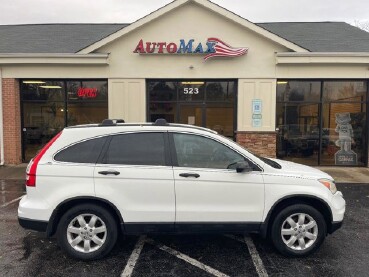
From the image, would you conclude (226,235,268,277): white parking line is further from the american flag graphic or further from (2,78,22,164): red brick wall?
(2,78,22,164): red brick wall

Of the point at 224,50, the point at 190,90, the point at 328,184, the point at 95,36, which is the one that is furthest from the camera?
the point at 95,36

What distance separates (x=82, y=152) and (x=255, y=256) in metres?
2.65

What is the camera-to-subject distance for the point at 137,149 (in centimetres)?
430

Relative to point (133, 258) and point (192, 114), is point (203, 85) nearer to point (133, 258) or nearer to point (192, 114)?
point (192, 114)

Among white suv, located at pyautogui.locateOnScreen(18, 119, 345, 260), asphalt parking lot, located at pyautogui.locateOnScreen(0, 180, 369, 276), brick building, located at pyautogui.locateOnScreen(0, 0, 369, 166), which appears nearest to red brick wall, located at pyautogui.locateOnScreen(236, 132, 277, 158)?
Answer: brick building, located at pyautogui.locateOnScreen(0, 0, 369, 166)

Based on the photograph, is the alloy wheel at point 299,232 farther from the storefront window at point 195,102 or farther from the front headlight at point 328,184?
the storefront window at point 195,102

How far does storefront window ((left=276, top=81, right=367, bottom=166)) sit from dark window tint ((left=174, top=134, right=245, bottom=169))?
7.72 metres

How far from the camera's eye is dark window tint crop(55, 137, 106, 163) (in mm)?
4227

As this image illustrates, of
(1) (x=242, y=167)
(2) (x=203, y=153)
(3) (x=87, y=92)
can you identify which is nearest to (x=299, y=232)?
(1) (x=242, y=167)

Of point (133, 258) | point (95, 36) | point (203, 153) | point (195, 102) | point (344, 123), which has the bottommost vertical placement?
point (133, 258)

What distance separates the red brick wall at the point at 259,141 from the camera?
36.5 feet

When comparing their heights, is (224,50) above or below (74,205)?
above

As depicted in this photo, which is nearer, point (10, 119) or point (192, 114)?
point (10, 119)

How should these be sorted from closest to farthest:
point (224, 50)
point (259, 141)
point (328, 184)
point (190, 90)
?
point (328, 184) < point (224, 50) < point (259, 141) < point (190, 90)
